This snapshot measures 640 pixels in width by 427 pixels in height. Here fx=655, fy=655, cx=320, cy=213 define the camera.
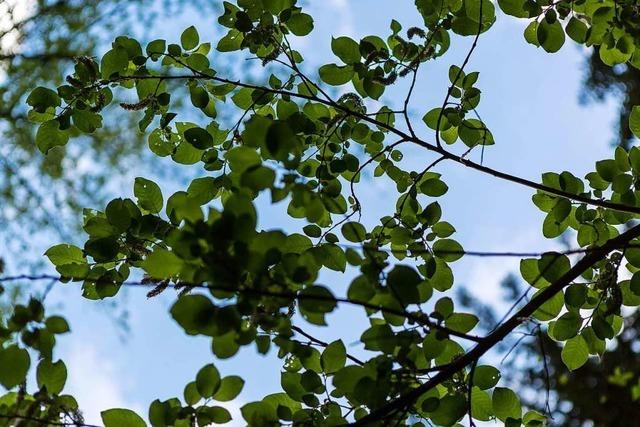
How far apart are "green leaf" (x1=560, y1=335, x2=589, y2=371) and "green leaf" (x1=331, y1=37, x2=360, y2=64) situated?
2.98 feet

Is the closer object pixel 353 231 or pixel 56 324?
pixel 56 324

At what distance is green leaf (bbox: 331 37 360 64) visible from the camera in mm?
1659

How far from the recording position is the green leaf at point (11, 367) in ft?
3.62

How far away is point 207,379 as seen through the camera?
45.4 inches

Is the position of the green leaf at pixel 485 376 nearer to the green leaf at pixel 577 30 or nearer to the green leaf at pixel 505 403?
the green leaf at pixel 505 403

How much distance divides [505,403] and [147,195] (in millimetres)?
993

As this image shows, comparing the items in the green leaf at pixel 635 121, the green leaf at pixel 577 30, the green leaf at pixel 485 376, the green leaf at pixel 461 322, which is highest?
the green leaf at pixel 577 30

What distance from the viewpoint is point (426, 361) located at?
Result: 1407 millimetres

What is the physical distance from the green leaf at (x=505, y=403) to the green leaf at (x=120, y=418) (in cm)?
79

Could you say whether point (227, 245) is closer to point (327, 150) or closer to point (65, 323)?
point (65, 323)

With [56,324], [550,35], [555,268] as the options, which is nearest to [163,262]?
[56,324]

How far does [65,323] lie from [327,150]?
0.95 metres

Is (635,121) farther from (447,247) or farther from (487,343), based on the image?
(487,343)

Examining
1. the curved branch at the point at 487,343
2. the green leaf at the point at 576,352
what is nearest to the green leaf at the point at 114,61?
the curved branch at the point at 487,343
